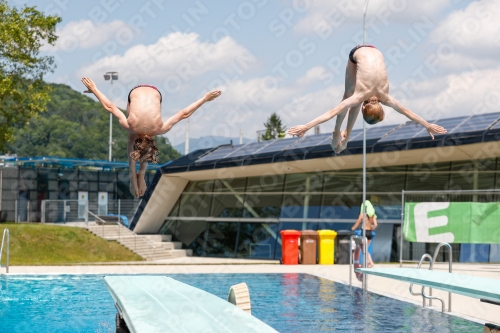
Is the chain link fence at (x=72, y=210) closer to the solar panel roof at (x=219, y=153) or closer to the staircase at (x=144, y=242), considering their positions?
the staircase at (x=144, y=242)

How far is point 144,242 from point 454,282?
2223cm

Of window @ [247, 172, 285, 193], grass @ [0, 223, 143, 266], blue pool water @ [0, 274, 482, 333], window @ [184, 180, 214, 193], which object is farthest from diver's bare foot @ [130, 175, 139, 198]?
window @ [184, 180, 214, 193]

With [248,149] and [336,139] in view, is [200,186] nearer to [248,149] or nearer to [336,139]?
[248,149]

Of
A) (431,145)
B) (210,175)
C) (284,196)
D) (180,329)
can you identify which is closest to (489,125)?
(431,145)

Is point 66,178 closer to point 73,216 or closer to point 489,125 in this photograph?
point 73,216

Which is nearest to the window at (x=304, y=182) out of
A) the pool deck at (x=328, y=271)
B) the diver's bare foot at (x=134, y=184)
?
the pool deck at (x=328, y=271)

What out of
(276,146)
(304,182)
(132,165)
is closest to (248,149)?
(276,146)

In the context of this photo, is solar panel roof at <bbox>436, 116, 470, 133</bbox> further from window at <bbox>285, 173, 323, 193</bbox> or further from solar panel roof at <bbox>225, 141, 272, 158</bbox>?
solar panel roof at <bbox>225, 141, 272, 158</bbox>

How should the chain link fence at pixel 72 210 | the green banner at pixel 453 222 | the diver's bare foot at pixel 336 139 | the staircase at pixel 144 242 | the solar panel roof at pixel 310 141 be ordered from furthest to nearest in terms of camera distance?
the chain link fence at pixel 72 210 → the staircase at pixel 144 242 → the solar panel roof at pixel 310 141 → the green banner at pixel 453 222 → the diver's bare foot at pixel 336 139

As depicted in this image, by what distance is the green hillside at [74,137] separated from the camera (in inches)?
3917

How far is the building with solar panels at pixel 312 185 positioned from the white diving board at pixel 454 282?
432 inches

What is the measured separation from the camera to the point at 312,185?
29188mm

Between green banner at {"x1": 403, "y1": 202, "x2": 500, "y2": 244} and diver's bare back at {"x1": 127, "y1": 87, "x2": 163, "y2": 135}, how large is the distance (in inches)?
609

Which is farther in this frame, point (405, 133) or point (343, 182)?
point (343, 182)
